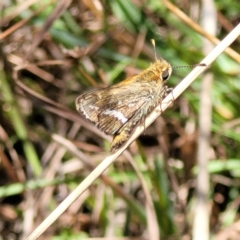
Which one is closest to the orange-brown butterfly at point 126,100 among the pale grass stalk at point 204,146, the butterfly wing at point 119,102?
the butterfly wing at point 119,102

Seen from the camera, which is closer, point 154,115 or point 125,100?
point 154,115

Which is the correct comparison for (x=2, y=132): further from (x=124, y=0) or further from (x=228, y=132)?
(x=228, y=132)

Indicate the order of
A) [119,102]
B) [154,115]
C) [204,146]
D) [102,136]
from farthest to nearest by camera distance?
[102,136], [204,146], [119,102], [154,115]

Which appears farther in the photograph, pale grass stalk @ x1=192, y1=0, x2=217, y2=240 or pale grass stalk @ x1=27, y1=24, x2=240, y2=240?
pale grass stalk @ x1=192, y1=0, x2=217, y2=240

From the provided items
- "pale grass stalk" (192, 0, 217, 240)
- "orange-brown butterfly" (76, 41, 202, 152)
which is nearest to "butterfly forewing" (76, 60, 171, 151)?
"orange-brown butterfly" (76, 41, 202, 152)

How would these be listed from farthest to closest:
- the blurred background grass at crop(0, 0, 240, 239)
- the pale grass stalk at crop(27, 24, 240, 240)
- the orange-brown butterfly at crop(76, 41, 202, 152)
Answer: the blurred background grass at crop(0, 0, 240, 239)
the orange-brown butterfly at crop(76, 41, 202, 152)
the pale grass stalk at crop(27, 24, 240, 240)

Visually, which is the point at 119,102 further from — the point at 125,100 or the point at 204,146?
the point at 204,146

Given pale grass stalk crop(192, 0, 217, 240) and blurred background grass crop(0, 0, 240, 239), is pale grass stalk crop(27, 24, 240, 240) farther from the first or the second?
blurred background grass crop(0, 0, 240, 239)

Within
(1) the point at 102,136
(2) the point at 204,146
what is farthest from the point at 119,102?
(1) the point at 102,136

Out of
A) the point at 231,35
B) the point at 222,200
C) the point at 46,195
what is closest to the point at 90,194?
the point at 46,195

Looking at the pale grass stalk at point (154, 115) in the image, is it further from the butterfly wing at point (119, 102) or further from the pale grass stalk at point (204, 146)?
the pale grass stalk at point (204, 146)
